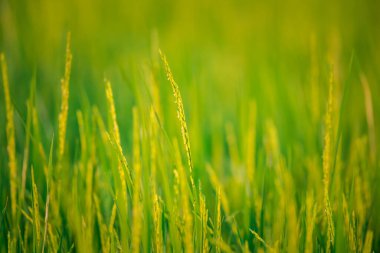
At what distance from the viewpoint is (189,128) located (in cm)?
112

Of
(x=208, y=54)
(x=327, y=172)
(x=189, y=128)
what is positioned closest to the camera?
(x=327, y=172)

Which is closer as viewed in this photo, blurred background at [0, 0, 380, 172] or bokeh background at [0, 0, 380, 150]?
blurred background at [0, 0, 380, 172]

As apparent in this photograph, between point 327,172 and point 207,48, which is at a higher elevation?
point 207,48

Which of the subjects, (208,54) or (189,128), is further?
(208,54)

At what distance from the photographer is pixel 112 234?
764 mm

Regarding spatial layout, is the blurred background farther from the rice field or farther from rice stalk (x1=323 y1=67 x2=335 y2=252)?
rice stalk (x1=323 y1=67 x2=335 y2=252)

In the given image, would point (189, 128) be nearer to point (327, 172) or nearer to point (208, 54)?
point (327, 172)

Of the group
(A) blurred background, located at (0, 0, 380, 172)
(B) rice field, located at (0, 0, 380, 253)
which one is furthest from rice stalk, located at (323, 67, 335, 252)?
(A) blurred background, located at (0, 0, 380, 172)

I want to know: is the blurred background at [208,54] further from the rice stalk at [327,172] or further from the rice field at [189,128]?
the rice stalk at [327,172]

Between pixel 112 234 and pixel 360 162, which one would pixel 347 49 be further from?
pixel 112 234

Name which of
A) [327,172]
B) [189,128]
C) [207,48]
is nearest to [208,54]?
[207,48]

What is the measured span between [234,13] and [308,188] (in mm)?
1447

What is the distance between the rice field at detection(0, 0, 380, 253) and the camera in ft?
2.56

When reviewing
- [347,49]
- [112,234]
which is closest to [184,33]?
[347,49]
